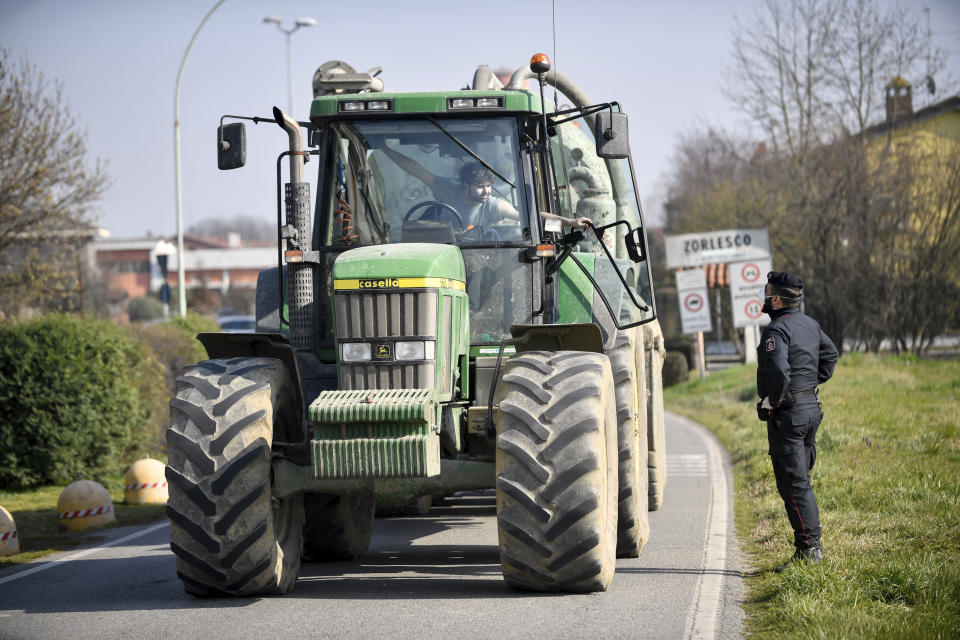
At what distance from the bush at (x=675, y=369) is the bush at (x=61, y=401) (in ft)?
60.7

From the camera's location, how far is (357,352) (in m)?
7.10

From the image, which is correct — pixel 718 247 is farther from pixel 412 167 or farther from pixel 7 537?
pixel 7 537

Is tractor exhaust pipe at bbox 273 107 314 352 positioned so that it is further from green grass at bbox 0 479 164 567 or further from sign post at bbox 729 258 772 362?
sign post at bbox 729 258 772 362

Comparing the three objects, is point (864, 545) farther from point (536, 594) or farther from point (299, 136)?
point (299, 136)

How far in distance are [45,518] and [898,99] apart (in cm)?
2458

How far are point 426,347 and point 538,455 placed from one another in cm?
101

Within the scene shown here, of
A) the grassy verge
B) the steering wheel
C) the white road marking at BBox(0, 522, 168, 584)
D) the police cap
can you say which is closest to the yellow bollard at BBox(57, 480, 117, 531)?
the white road marking at BBox(0, 522, 168, 584)

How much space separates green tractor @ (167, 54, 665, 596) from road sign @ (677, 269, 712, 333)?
18.2 metres

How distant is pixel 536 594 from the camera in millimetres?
6988

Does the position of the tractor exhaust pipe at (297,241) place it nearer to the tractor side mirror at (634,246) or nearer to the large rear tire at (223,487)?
the large rear tire at (223,487)

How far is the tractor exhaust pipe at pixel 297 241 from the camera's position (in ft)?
26.1

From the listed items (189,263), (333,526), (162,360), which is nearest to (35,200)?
(162,360)

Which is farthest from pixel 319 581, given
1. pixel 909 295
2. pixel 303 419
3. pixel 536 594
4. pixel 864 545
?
pixel 909 295

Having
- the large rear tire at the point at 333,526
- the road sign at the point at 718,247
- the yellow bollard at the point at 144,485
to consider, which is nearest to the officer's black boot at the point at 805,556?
the large rear tire at the point at 333,526
